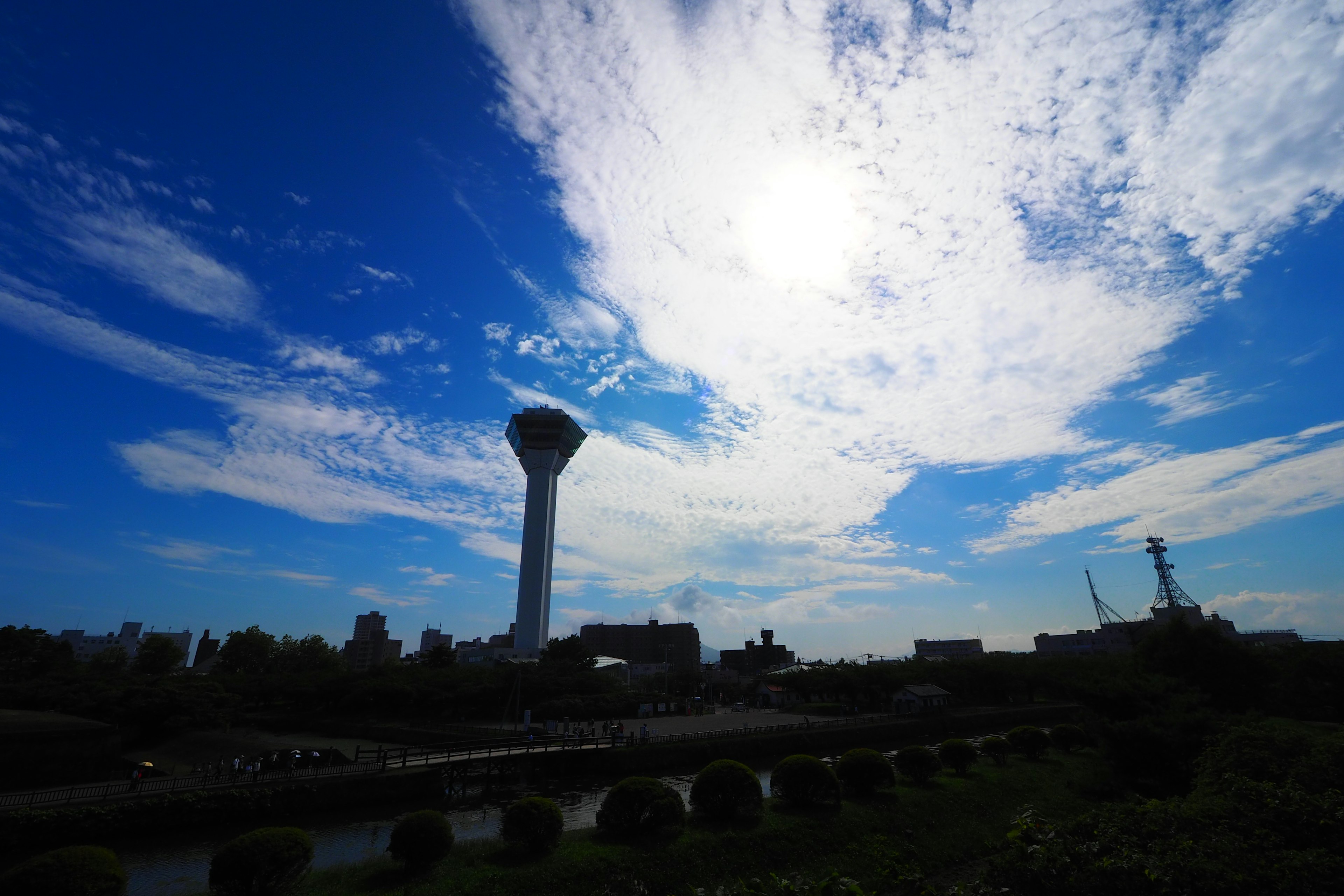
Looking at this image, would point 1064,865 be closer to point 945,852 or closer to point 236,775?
point 945,852

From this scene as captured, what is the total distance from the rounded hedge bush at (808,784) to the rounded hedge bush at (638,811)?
4711mm

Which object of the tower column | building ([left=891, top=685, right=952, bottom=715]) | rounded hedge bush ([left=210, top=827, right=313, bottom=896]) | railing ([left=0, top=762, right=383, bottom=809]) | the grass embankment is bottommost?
the grass embankment

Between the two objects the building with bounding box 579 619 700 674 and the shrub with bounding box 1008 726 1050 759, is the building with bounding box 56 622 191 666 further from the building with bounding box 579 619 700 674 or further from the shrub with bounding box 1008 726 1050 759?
the shrub with bounding box 1008 726 1050 759

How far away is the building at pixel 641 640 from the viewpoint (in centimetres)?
17175

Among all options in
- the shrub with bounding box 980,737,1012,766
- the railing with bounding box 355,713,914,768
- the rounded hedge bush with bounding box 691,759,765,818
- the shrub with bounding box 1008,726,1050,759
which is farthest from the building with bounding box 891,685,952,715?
the rounded hedge bush with bounding box 691,759,765,818

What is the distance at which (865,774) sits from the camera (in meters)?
22.8

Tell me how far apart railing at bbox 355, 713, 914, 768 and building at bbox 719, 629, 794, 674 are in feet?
386

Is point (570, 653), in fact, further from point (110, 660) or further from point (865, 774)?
point (110, 660)

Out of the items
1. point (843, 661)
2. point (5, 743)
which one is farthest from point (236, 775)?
point (843, 661)

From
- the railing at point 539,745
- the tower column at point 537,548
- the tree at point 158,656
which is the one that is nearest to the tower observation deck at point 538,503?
the tower column at point 537,548

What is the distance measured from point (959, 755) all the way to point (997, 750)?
539 centimetres

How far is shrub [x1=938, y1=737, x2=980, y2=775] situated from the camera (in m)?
26.6

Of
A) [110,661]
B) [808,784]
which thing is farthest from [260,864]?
[110,661]

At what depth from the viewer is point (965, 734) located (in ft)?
149
